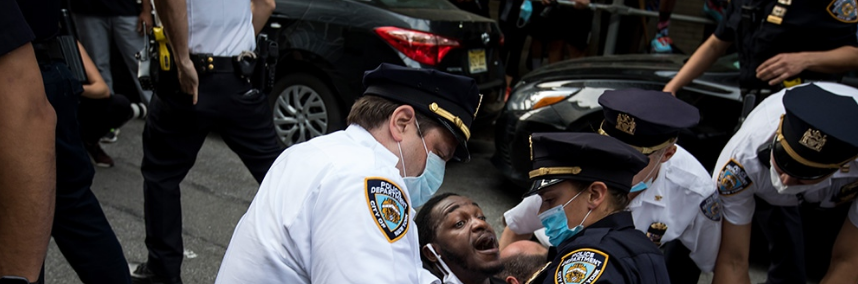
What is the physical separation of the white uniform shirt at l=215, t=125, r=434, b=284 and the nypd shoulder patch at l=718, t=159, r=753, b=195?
1.69 meters

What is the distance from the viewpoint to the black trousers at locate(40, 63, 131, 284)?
2600mm

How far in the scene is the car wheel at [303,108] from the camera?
542 cm

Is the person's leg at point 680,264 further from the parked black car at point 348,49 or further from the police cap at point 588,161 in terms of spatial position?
the parked black car at point 348,49

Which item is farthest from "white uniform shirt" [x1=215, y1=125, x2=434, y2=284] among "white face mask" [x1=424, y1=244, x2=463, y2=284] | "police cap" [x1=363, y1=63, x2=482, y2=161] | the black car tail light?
the black car tail light

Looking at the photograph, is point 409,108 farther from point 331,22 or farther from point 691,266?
point 331,22

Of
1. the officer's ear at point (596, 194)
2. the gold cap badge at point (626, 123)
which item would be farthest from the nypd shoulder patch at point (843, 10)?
the officer's ear at point (596, 194)

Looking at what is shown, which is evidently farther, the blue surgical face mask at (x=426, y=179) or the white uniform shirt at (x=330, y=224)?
the blue surgical face mask at (x=426, y=179)

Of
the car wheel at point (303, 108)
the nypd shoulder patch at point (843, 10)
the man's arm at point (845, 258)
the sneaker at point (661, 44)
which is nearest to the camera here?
the man's arm at point (845, 258)

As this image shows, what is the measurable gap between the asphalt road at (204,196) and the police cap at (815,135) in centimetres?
148

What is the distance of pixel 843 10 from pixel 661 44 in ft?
11.3

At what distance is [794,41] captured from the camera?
371 centimetres

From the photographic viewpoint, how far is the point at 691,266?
3348 millimetres

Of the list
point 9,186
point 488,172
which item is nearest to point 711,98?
point 488,172

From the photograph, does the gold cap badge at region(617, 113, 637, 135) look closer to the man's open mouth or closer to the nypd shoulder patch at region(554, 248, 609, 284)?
the man's open mouth
